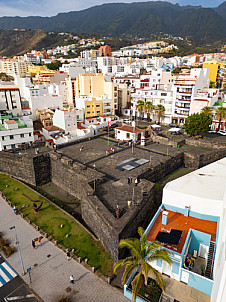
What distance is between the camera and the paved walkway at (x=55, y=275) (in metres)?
17.4

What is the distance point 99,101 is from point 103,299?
5550 centimetres

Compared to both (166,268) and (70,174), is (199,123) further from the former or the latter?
(166,268)

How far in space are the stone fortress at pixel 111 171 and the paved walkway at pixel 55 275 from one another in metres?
3.06

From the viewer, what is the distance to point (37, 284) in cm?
1866

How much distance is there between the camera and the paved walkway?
17.4 meters

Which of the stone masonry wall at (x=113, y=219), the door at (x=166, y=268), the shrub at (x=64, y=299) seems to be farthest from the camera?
the stone masonry wall at (x=113, y=219)

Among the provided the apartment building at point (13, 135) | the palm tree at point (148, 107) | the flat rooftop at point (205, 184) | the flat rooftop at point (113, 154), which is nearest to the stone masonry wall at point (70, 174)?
the flat rooftop at point (113, 154)

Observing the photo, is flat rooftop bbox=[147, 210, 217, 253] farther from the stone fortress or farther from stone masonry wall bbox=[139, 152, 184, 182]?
stone masonry wall bbox=[139, 152, 184, 182]

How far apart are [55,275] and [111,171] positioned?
15.3 meters

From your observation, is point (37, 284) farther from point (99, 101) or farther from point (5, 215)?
point (99, 101)

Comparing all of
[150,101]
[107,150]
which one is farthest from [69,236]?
[150,101]

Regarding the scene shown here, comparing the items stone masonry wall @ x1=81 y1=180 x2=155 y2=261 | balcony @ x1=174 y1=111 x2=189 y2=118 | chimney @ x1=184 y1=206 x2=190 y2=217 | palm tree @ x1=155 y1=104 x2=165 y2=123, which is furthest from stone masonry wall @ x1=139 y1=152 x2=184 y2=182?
→ palm tree @ x1=155 y1=104 x2=165 y2=123

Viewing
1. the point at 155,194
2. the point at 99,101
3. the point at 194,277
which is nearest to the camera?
the point at 194,277

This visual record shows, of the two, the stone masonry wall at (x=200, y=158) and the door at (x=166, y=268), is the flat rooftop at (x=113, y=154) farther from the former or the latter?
the door at (x=166, y=268)
